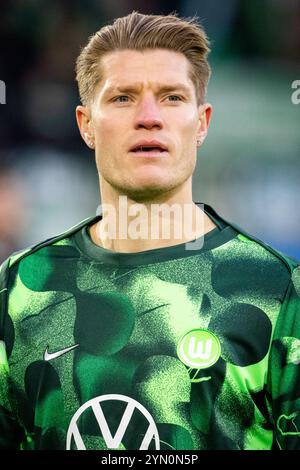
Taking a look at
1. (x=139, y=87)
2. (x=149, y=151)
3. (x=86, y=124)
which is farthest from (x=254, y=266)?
(x=86, y=124)

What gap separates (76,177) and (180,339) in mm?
2441

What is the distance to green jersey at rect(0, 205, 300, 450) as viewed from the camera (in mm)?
2098

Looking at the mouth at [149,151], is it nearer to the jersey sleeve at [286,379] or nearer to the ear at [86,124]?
the ear at [86,124]

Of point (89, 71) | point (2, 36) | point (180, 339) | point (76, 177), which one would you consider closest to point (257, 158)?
point (76, 177)

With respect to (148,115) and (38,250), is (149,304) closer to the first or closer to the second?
(38,250)

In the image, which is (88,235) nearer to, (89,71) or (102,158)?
(102,158)

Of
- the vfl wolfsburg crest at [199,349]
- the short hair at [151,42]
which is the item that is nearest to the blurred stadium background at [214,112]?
the short hair at [151,42]

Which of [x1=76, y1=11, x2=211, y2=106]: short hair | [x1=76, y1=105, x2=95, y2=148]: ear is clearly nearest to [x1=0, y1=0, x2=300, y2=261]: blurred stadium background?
[x1=76, y1=105, x2=95, y2=148]: ear

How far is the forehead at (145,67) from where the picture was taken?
2336mm

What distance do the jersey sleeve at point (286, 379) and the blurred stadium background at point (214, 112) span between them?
7.29 feet

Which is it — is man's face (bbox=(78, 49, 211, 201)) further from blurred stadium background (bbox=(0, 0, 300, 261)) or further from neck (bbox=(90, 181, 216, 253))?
blurred stadium background (bbox=(0, 0, 300, 261))

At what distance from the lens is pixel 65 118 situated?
4.59 m

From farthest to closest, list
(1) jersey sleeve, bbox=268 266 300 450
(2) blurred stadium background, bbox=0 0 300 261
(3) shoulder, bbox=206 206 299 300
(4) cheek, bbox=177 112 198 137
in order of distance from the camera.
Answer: (2) blurred stadium background, bbox=0 0 300 261 → (4) cheek, bbox=177 112 198 137 → (3) shoulder, bbox=206 206 299 300 → (1) jersey sleeve, bbox=268 266 300 450

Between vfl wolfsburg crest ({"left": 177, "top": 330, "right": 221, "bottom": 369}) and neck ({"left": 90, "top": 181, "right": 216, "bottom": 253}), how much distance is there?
32 cm
